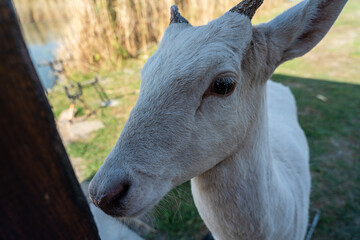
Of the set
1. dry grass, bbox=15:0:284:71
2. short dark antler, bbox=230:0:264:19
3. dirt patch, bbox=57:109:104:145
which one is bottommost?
dirt patch, bbox=57:109:104:145

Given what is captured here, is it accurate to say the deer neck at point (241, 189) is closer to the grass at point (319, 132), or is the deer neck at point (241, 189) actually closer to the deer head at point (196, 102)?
the deer head at point (196, 102)

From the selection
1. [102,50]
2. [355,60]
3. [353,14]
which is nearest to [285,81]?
[355,60]

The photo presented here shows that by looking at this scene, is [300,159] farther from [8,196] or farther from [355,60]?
[355,60]

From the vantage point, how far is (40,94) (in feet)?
1.90

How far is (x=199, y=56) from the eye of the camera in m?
1.11

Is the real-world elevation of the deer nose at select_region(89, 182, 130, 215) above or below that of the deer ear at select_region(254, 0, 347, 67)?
below

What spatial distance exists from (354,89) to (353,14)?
11760mm

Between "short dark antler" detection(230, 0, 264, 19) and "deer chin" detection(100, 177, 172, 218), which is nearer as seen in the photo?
"deer chin" detection(100, 177, 172, 218)

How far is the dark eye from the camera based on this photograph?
113 cm

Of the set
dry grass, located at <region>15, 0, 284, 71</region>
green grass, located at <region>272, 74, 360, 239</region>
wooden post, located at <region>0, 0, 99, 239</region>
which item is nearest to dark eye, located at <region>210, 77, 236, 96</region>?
wooden post, located at <region>0, 0, 99, 239</region>

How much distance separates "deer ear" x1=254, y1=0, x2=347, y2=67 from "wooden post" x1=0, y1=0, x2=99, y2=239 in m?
1.21

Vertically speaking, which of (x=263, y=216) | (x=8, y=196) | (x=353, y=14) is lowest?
(x=353, y=14)

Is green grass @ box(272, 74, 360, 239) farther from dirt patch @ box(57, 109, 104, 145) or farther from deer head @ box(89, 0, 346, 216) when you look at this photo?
dirt patch @ box(57, 109, 104, 145)

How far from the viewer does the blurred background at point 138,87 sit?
3143mm
